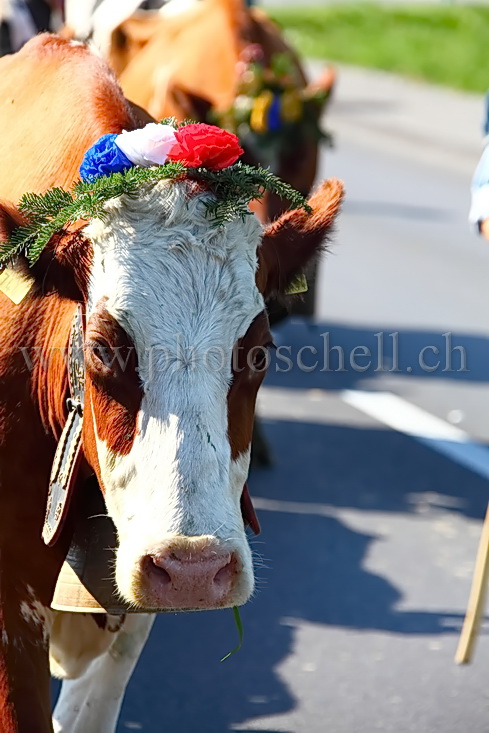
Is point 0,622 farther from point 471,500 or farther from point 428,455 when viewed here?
point 428,455

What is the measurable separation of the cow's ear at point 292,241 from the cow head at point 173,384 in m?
A: 0.17

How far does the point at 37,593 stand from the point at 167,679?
1304 mm

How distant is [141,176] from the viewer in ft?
10.6

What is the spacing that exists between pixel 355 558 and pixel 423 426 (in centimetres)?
190

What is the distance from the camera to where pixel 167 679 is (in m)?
4.80

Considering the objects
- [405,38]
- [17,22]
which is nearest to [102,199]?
[17,22]

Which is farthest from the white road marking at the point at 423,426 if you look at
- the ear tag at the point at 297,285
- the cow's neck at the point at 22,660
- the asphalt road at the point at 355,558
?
the cow's neck at the point at 22,660

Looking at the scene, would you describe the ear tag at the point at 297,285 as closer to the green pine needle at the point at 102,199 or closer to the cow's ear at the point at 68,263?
the green pine needle at the point at 102,199

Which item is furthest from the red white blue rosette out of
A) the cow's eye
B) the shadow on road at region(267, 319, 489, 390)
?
the shadow on road at region(267, 319, 489, 390)

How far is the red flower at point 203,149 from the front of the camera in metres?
3.31

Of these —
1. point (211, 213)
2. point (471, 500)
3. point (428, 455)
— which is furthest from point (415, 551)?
point (211, 213)

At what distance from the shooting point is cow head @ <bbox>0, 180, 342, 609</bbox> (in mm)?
3037

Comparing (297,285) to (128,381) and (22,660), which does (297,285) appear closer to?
(128,381)

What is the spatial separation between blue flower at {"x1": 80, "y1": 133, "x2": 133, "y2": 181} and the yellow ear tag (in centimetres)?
29
